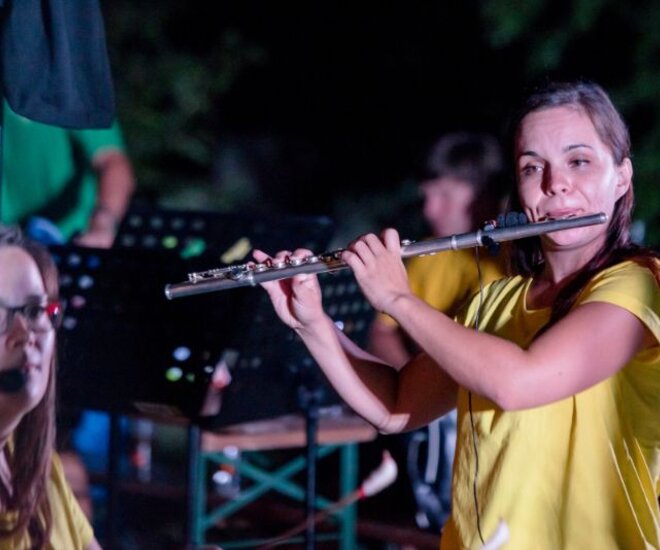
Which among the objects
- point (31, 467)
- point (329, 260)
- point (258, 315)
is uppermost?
point (329, 260)

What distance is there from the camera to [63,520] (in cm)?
271

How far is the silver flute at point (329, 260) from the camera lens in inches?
84.7

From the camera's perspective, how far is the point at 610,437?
2164 mm

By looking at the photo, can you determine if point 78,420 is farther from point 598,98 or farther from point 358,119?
point 598,98

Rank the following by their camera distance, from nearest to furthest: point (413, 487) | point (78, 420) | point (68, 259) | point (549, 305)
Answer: point (549, 305) < point (68, 259) < point (413, 487) < point (78, 420)

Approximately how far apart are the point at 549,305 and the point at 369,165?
3785 mm

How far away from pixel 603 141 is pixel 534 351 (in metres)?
0.45

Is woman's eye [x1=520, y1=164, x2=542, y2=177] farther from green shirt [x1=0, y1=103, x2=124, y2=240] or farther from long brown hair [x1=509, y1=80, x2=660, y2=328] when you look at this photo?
green shirt [x1=0, y1=103, x2=124, y2=240]

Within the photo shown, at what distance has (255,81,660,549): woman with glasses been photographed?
2.06 metres

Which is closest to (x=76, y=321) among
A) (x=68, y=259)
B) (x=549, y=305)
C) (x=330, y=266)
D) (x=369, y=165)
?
(x=68, y=259)

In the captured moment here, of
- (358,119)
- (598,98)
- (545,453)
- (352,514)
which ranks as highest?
(358,119)

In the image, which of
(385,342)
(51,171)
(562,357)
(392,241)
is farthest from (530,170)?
(51,171)

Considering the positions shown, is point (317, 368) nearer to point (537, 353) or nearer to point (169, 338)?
point (169, 338)

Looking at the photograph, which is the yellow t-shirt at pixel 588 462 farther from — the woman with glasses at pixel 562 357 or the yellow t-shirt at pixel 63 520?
the yellow t-shirt at pixel 63 520
